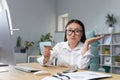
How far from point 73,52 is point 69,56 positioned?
5cm

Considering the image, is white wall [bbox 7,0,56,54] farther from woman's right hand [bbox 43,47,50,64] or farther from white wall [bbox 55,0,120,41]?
woman's right hand [bbox 43,47,50,64]

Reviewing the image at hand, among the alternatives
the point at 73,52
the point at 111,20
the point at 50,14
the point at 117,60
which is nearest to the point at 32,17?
the point at 50,14

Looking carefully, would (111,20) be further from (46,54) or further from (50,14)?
(46,54)

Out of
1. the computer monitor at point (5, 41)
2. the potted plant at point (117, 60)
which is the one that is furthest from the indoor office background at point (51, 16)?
the computer monitor at point (5, 41)

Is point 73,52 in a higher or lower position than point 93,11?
lower

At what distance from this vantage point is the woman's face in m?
1.82

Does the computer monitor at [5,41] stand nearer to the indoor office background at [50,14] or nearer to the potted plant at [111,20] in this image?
the potted plant at [111,20]

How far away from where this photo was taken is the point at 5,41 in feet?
4.18

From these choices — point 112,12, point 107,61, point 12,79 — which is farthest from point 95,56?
point 112,12

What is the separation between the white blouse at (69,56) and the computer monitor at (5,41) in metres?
0.51

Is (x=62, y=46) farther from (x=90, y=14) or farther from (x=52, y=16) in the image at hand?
(x=52, y=16)

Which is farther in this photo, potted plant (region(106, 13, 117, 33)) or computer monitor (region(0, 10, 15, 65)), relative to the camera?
potted plant (region(106, 13, 117, 33))

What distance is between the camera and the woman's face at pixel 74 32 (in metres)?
1.82

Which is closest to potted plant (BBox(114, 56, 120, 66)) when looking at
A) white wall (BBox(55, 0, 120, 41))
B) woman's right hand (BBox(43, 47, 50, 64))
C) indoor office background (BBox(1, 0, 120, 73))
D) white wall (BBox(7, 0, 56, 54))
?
indoor office background (BBox(1, 0, 120, 73))
